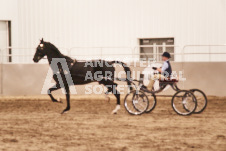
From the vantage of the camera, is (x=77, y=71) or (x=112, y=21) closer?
(x=77, y=71)

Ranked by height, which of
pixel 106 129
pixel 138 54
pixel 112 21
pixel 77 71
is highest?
pixel 112 21

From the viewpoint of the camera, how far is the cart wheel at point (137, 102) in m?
12.8

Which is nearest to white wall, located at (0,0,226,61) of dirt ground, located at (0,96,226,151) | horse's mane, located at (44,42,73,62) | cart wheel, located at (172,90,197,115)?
dirt ground, located at (0,96,226,151)

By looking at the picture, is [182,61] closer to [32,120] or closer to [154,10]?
[154,10]

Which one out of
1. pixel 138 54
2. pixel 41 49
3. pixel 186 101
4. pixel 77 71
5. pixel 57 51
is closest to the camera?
pixel 186 101

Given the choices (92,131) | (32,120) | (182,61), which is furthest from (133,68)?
(92,131)

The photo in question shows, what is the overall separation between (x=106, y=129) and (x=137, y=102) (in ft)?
8.41

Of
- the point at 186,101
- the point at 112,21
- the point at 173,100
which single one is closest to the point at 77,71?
the point at 173,100

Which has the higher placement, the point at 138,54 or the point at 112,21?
the point at 112,21

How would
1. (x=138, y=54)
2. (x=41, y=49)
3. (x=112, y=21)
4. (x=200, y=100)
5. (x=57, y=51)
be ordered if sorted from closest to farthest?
(x=200, y=100)
(x=57, y=51)
(x=41, y=49)
(x=138, y=54)
(x=112, y=21)

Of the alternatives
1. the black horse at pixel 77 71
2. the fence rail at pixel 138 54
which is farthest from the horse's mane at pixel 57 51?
the fence rail at pixel 138 54

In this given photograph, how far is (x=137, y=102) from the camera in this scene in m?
12.9

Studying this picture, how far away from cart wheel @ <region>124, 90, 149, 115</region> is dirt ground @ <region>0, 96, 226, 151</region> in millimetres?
188

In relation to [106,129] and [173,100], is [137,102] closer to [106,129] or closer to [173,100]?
[173,100]
